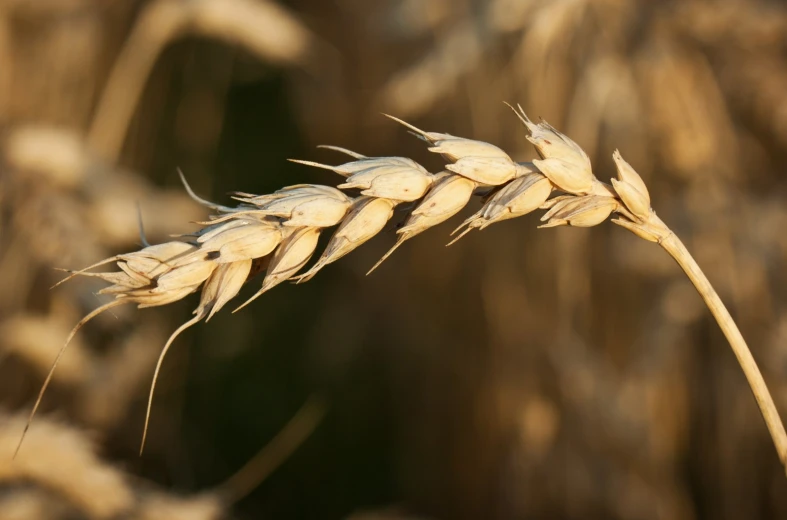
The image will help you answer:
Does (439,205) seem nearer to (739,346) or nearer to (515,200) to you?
(515,200)

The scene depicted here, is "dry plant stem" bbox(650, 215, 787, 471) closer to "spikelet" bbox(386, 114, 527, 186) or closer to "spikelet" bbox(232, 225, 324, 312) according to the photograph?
"spikelet" bbox(386, 114, 527, 186)

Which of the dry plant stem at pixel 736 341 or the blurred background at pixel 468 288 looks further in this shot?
the blurred background at pixel 468 288

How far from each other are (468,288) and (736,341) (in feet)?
3.81

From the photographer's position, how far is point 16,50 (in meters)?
1.67

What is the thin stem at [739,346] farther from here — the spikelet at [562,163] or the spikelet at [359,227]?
the spikelet at [359,227]

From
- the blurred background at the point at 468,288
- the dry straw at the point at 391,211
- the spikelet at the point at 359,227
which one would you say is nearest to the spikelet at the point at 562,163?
the dry straw at the point at 391,211

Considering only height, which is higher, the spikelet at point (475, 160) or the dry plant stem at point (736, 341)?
the spikelet at point (475, 160)

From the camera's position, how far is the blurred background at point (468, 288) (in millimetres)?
1271

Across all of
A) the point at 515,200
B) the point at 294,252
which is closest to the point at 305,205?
the point at 294,252

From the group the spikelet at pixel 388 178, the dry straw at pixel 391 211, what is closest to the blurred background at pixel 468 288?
the dry straw at pixel 391 211

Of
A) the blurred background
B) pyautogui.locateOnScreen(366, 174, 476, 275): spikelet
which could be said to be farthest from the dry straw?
the blurred background

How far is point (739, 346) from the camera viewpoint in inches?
20.1

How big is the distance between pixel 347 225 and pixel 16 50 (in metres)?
1.51

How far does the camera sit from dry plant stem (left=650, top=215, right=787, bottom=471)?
512 mm
